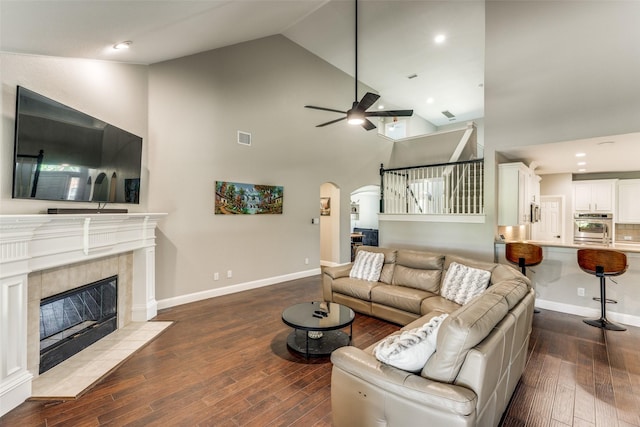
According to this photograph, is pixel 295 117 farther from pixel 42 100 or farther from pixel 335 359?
pixel 335 359

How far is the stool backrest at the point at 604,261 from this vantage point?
352cm

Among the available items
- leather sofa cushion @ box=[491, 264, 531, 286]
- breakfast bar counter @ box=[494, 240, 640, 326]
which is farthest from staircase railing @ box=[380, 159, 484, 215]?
leather sofa cushion @ box=[491, 264, 531, 286]

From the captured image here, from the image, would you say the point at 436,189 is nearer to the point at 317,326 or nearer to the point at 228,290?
the point at 317,326

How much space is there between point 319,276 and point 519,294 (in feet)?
15.0

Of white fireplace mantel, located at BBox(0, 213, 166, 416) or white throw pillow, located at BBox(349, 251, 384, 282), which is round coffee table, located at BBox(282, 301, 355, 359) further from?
white fireplace mantel, located at BBox(0, 213, 166, 416)

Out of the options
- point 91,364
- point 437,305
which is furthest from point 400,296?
point 91,364

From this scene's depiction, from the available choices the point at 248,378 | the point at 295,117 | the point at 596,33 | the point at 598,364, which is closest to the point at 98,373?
the point at 248,378

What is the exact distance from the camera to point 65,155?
263 centimetres

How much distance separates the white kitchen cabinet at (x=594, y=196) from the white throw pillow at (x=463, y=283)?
567cm

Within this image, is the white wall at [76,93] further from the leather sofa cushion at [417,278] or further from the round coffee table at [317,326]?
the leather sofa cushion at [417,278]

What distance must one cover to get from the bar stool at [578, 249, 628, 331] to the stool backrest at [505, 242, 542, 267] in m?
0.47

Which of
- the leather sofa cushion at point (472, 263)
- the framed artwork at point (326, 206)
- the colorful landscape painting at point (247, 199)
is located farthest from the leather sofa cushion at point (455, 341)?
the framed artwork at point (326, 206)

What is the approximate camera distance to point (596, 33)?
366cm

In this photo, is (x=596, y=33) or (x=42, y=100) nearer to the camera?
(x=42, y=100)
